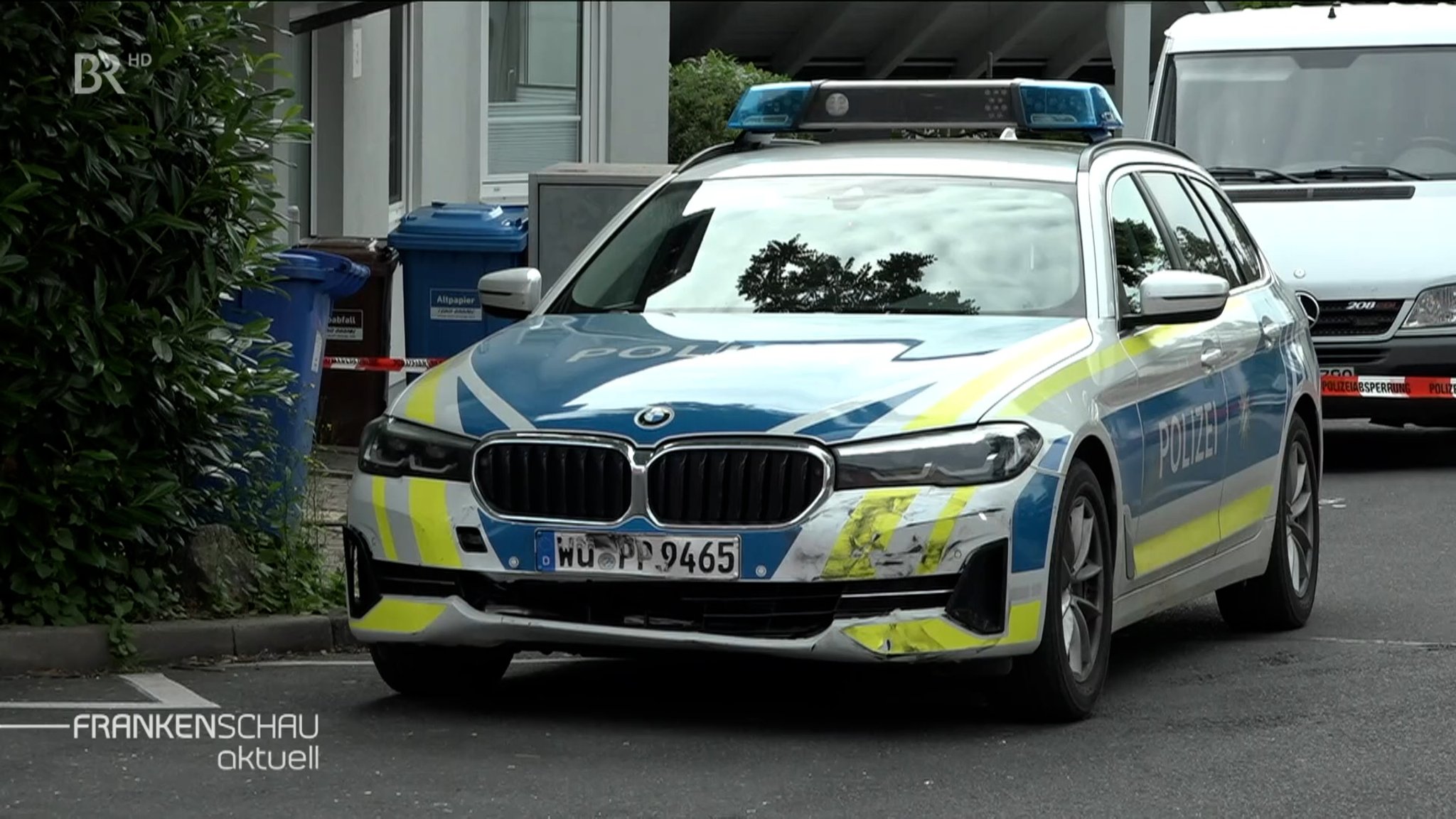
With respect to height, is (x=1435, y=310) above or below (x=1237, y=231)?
below

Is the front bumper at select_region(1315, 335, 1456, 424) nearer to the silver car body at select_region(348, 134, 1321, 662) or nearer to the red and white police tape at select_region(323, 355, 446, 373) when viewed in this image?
the red and white police tape at select_region(323, 355, 446, 373)

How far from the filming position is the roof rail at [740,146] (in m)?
9.05

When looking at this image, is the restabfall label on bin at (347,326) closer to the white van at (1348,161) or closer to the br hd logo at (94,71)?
the white van at (1348,161)

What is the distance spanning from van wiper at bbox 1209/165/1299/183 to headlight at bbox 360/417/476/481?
855 centimetres

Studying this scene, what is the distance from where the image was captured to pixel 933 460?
275 inches

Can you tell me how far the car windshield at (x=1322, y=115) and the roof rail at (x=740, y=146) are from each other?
21.4ft

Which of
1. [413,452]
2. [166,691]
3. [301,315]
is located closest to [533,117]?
[301,315]

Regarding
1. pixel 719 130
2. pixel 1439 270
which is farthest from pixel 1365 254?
pixel 719 130

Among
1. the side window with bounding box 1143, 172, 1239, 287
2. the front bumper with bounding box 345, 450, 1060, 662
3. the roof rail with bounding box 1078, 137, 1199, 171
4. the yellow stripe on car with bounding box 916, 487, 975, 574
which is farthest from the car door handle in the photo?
the yellow stripe on car with bounding box 916, 487, 975, 574

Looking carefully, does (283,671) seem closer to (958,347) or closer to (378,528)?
(378,528)

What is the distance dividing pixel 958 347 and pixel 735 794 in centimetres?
160

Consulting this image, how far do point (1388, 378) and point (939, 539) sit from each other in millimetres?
8176

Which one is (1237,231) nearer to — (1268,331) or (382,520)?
(1268,331)

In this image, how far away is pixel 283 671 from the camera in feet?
28.0
